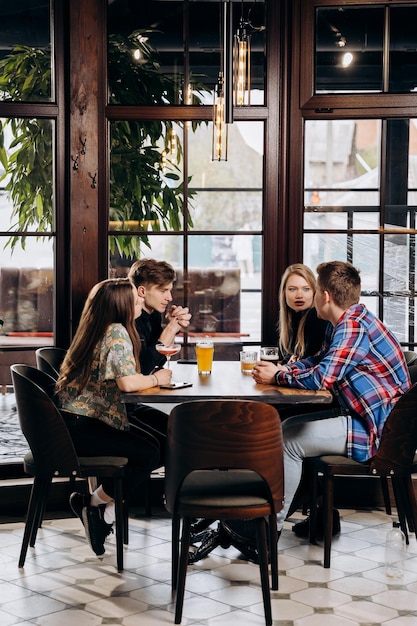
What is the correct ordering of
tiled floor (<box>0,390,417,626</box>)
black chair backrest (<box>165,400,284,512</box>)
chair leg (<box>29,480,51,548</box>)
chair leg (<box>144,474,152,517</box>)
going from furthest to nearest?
chair leg (<box>144,474,152,517</box>), chair leg (<box>29,480,51,548</box>), tiled floor (<box>0,390,417,626</box>), black chair backrest (<box>165,400,284,512</box>)

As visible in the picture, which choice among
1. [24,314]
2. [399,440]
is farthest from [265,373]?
[24,314]

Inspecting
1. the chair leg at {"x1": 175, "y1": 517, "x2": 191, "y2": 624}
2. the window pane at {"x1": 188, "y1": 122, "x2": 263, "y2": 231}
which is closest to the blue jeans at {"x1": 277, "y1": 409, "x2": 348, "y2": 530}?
the chair leg at {"x1": 175, "y1": 517, "x2": 191, "y2": 624}

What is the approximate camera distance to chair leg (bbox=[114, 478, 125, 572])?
412 cm

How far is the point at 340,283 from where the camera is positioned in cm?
Result: 429

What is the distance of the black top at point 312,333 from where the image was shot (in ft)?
16.0

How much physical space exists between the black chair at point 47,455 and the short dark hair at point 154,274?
2.92ft

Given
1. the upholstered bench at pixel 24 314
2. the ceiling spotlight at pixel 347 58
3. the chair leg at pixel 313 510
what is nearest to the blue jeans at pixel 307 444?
the chair leg at pixel 313 510

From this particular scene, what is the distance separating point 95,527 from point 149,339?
1.09 m

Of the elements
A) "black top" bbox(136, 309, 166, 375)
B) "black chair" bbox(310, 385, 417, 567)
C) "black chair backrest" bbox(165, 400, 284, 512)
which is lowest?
"black chair" bbox(310, 385, 417, 567)

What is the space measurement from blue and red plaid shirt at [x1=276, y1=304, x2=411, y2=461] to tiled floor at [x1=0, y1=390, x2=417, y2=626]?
54 cm

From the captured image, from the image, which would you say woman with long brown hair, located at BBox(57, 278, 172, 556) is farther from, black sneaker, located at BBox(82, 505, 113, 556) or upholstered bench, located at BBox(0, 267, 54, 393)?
upholstered bench, located at BBox(0, 267, 54, 393)

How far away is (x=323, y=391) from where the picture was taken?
4098 millimetres

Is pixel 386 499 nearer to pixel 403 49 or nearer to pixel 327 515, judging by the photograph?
pixel 327 515

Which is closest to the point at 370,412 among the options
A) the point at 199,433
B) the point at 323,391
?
the point at 323,391
